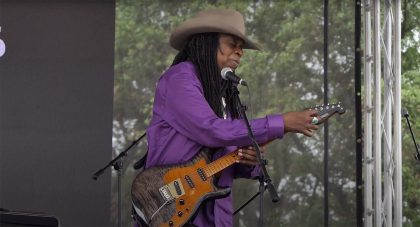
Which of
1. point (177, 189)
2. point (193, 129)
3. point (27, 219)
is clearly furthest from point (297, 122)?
point (27, 219)

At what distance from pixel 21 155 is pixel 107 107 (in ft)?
2.43

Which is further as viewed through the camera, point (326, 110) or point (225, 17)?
point (225, 17)

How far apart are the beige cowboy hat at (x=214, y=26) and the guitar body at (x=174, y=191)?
1.83 ft

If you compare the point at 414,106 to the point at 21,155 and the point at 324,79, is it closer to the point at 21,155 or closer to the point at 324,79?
the point at 324,79

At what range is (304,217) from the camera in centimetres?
605

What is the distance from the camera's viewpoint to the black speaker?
2.31 metres

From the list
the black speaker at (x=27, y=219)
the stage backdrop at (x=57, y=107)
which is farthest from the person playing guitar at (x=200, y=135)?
the stage backdrop at (x=57, y=107)

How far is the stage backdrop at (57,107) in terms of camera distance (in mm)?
5582

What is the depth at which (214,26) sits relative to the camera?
10.3ft

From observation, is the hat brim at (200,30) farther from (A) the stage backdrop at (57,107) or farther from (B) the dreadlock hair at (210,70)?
(A) the stage backdrop at (57,107)

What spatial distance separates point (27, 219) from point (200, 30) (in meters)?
1.23

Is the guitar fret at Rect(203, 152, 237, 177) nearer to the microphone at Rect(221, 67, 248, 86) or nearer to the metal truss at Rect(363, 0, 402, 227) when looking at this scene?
the microphone at Rect(221, 67, 248, 86)

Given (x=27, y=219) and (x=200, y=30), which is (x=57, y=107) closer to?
(x=200, y=30)

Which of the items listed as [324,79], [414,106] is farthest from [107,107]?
[414,106]
